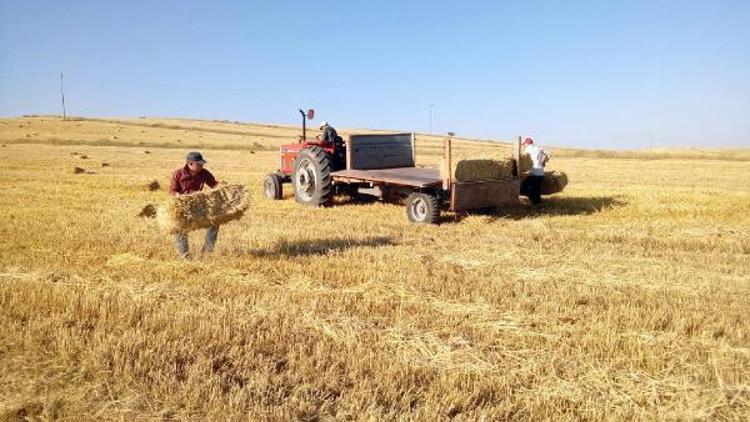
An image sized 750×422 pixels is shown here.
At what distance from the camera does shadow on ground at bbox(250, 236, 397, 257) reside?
300 inches

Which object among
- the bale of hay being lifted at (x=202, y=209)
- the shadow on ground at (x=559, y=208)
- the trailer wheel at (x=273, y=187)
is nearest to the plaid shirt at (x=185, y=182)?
the bale of hay being lifted at (x=202, y=209)

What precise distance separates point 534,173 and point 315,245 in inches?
223

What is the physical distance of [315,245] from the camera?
26.8ft

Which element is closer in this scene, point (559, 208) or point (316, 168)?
point (316, 168)

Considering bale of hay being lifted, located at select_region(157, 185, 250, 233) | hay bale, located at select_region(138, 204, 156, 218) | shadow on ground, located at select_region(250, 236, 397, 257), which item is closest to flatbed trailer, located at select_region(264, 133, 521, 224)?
shadow on ground, located at select_region(250, 236, 397, 257)

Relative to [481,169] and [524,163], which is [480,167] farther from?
[524,163]

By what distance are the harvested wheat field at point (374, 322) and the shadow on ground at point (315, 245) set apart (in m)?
0.06

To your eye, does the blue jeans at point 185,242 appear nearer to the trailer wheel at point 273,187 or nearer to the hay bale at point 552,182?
the trailer wheel at point 273,187

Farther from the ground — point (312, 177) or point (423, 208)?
point (312, 177)

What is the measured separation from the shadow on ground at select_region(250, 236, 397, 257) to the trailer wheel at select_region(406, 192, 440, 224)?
1.44 metres

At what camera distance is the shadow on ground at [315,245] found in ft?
→ 25.0

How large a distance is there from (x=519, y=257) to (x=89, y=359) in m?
5.12

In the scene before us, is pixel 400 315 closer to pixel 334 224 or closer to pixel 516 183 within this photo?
pixel 334 224

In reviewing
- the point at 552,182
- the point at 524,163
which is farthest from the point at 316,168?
the point at 552,182
